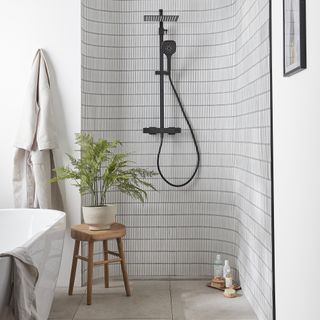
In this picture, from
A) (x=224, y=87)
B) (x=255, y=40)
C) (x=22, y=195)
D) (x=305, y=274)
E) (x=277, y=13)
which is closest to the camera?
(x=305, y=274)

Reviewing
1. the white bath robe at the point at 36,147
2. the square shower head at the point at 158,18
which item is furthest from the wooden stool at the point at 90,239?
the square shower head at the point at 158,18

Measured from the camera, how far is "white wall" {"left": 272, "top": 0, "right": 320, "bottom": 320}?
1.98 meters

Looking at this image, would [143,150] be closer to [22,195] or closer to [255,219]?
[22,195]

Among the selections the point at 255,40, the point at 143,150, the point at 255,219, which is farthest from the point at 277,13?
the point at 143,150

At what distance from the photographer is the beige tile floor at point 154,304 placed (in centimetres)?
326

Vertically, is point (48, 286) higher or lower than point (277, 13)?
lower

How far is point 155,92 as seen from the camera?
13.4ft

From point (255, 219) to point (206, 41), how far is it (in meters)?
1.57

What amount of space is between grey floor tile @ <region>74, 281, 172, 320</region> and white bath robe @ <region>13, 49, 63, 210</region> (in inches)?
28.9

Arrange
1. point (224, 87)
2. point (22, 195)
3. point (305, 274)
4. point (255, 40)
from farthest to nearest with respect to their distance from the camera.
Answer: point (224, 87) → point (22, 195) → point (255, 40) → point (305, 274)

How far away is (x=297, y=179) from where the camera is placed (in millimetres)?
2221

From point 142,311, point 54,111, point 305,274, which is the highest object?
point 54,111

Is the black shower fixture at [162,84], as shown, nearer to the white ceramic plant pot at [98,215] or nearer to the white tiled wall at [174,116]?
the white tiled wall at [174,116]

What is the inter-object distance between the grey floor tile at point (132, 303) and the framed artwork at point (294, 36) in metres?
1.79
